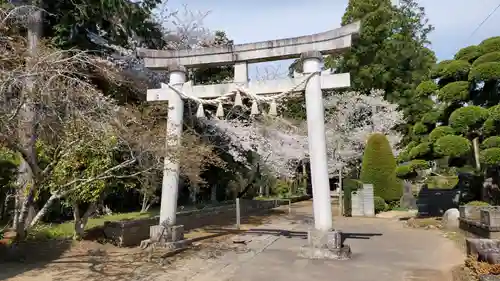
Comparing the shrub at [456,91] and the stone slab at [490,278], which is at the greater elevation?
the shrub at [456,91]

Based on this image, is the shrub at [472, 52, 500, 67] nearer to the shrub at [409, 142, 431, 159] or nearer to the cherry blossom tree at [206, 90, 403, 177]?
the shrub at [409, 142, 431, 159]

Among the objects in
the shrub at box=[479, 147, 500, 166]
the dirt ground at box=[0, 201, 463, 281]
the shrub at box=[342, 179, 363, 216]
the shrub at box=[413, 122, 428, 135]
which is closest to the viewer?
the dirt ground at box=[0, 201, 463, 281]

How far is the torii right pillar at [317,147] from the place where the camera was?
8.77 m

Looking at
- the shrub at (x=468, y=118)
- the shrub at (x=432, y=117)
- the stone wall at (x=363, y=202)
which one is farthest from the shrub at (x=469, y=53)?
the stone wall at (x=363, y=202)

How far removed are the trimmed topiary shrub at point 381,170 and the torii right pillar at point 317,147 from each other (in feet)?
38.5

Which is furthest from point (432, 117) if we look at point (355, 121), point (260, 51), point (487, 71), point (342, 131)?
point (355, 121)

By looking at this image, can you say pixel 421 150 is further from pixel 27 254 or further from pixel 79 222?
pixel 27 254

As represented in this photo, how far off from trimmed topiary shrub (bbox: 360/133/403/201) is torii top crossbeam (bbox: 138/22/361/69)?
11.7 metres

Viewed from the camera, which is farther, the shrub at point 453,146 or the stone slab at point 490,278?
the shrub at point 453,146

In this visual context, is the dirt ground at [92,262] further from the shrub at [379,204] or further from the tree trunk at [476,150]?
the shrub at [379,204]

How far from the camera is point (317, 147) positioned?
888 centimetres

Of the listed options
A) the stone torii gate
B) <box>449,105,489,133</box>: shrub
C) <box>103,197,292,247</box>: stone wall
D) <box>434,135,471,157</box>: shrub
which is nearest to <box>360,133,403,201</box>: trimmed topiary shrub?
<box>103,197,292,247</box>: stone wall

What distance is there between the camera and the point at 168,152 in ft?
28.3

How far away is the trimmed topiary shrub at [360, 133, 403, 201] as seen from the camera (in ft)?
65.0
